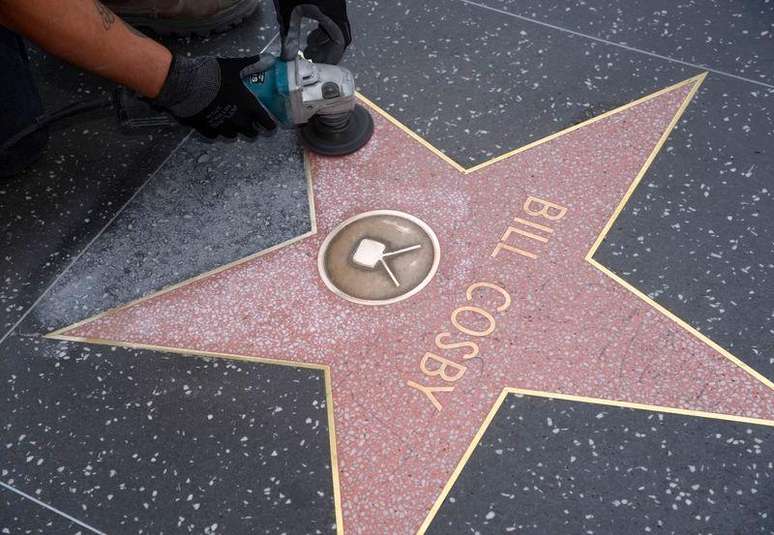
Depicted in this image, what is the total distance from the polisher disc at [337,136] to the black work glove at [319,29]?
121 millimetres

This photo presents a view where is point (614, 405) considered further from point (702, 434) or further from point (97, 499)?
point (97, 499)

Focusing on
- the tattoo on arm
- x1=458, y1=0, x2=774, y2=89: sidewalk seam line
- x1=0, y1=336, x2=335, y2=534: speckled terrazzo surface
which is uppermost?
the tattoo on arm

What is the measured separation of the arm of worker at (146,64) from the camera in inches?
44.2

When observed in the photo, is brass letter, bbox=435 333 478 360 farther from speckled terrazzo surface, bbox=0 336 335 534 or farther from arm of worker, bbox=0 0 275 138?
arm of worker, bbox=0 0 275 138

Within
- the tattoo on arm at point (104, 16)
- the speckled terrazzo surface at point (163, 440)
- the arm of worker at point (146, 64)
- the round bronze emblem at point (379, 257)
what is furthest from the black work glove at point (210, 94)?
the speckled terrazzo surface at point (163, 440)

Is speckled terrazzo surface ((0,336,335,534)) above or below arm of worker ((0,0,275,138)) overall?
below

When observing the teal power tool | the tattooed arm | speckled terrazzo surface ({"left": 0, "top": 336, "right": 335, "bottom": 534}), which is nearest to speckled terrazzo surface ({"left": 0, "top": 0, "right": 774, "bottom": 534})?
speckled terrazzo surface ({"left": 0, "top": 336, "right": 335, "bottom": 534})

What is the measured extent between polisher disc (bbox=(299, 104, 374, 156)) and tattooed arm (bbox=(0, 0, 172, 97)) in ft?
0.97

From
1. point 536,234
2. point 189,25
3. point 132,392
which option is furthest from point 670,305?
point 189,25

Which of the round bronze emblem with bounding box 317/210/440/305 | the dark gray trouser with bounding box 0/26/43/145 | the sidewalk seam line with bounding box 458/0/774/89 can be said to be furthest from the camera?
Result: the sidewalk seam line with bounding box 458/0/774/89

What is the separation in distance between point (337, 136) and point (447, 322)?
0.44 meters

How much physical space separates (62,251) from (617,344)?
A: 100 cm

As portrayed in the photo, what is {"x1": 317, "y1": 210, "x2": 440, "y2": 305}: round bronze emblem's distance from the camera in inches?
49.6

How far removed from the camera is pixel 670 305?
123 centimetres
